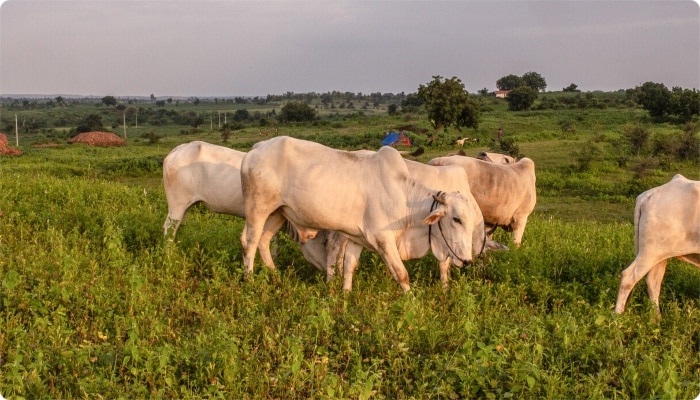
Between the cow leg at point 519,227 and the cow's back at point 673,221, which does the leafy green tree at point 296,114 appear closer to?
the cow leg at point 519,227

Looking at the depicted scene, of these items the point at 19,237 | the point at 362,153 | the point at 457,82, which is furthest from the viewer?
the point at 457,82

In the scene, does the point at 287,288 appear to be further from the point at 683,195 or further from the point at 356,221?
the point at 683,195

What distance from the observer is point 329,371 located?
5.10m

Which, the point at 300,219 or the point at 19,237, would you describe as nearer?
the point at 300,219

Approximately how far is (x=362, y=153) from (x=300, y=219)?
38.6 inches

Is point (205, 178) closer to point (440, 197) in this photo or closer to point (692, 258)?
point (440, 197)

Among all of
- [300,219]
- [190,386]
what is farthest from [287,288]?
[190,386]

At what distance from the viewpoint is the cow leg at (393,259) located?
6844 millimetres

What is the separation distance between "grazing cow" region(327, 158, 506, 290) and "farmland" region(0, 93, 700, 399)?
7.8 inches

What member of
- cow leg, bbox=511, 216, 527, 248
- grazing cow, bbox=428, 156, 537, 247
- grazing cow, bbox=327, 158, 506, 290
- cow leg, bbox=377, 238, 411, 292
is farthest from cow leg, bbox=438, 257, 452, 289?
cow leg, bbox=511, 216, 527, 248

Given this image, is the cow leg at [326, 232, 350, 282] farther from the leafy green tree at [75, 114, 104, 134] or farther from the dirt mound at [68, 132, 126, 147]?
the leafy green tree at [75, 114, 104, 134]

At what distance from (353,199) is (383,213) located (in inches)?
13.0

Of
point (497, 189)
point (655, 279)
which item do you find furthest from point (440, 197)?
point (497, 189)

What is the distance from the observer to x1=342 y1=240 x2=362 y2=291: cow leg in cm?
700
